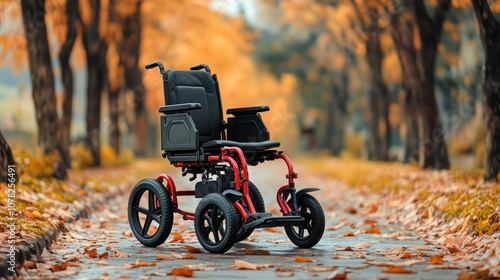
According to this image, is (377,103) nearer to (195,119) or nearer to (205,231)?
(195,119)

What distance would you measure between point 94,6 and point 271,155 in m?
14.5

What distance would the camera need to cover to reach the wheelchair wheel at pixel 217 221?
27.8ft

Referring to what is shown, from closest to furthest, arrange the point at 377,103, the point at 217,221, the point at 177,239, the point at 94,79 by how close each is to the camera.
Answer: the point at 217,221 < the point at 177,239 < the point at 94,79 < the point at 377,103

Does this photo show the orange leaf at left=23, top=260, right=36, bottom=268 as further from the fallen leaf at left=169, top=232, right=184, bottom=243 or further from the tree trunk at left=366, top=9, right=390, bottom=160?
the tree trunk at left=366, top=9, right=390, bottom=160

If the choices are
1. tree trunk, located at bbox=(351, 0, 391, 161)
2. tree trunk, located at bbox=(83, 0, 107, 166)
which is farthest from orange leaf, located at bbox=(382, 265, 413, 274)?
tree trunk, located at bbox=(351, 0, 391, 161)

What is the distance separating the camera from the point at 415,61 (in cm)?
2020

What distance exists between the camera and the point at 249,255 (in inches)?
341

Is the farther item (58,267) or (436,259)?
(436,259)

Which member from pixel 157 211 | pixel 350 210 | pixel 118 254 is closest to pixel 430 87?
pixel 350 210

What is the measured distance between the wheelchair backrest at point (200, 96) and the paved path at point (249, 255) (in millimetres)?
1181

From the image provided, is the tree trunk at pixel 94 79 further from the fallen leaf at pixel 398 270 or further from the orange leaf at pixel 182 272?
the fallen leaf at pixel 398 270

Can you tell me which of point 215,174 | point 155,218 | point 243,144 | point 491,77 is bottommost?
point 155,218

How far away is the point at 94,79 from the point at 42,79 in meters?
7.52

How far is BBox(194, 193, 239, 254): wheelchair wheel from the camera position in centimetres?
848
